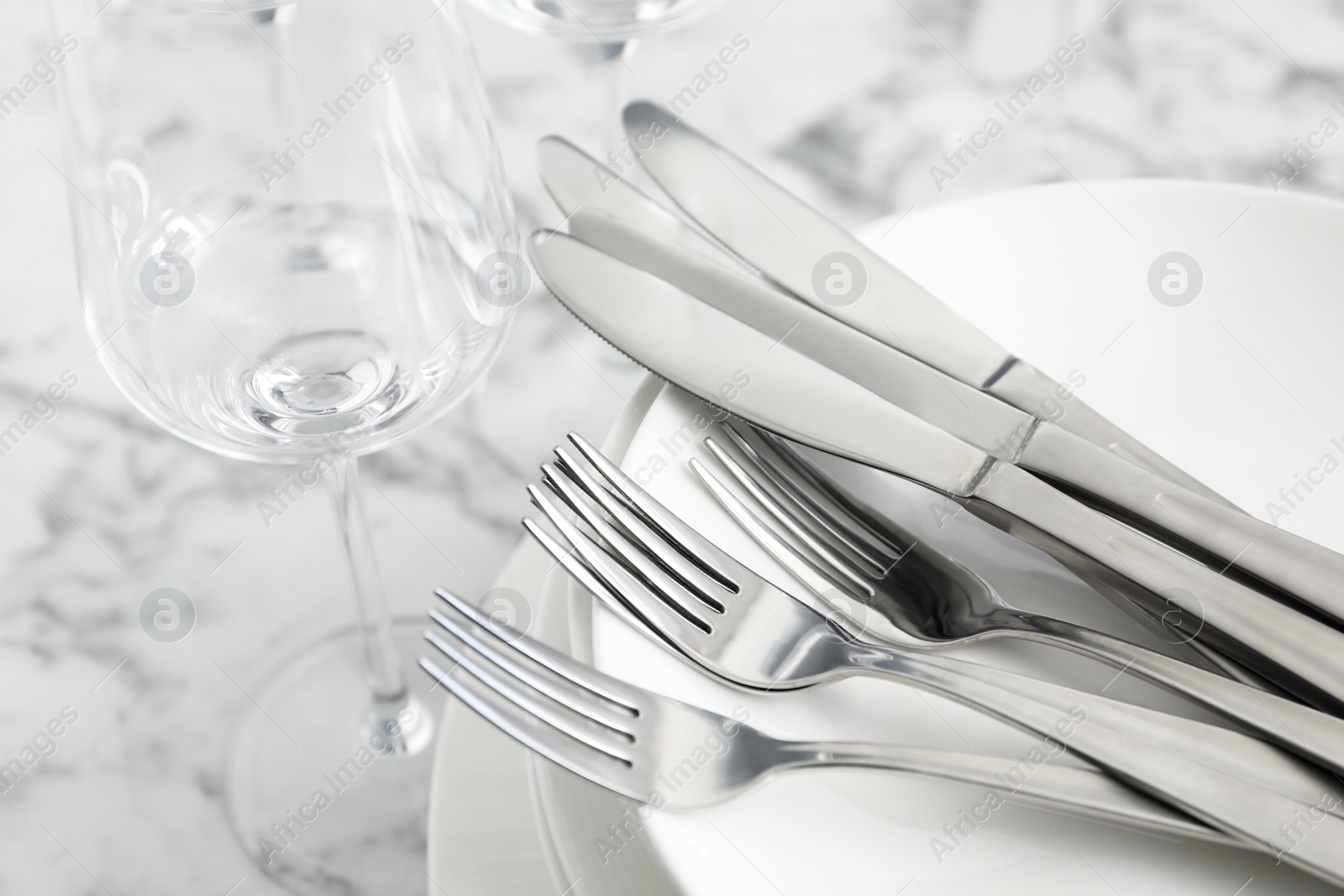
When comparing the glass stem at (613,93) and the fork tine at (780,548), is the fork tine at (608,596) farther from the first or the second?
the glass stem at (613,93)

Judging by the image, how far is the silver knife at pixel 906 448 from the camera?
31 cm

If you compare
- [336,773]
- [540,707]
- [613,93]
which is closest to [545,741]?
[540,707]

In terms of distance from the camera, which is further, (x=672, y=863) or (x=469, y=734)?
(x=469, y=734)

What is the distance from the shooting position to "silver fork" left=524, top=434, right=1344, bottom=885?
281 millimetres

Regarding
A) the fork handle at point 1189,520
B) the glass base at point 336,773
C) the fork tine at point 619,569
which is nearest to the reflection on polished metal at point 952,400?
the fork handle at point 1189,520

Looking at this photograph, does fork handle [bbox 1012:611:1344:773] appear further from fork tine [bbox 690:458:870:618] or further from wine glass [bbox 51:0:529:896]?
wine glass [bbox 51:0:529:896]

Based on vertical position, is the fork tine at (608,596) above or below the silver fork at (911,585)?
below

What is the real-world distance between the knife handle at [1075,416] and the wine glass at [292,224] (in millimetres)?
163

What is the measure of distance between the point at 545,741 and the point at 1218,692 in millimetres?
172

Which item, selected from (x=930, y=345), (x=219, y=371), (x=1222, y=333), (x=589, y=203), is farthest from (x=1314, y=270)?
(x=219, y=371)

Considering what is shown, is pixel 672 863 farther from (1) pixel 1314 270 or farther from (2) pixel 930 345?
(1) pixel 1314 270

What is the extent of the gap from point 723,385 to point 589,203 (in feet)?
0.34

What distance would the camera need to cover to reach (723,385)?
0.37 meters

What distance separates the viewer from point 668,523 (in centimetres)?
34
